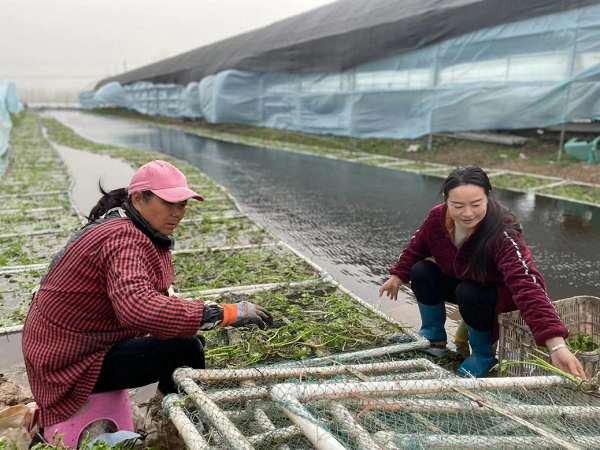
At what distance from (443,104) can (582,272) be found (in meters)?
10.5

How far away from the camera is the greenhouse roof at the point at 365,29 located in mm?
13891

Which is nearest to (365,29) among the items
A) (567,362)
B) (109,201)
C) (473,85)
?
(473,85)

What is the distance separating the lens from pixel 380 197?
943cm

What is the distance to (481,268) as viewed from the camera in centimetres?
319

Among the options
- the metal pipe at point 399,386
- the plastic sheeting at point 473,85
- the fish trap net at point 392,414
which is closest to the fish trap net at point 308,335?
the fish trap net at point 392,414

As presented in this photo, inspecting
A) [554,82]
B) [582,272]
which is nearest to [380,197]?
[582,272]

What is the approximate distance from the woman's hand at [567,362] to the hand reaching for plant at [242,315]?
4.85ft

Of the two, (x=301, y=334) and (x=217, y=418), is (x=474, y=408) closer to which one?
(x=217, y=418)

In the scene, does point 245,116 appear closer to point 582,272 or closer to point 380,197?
A: point 380,197

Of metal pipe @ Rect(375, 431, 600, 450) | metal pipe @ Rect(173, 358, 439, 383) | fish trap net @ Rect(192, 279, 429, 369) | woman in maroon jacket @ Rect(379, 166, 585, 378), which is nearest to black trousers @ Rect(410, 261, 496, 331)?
woman in maroon jacket @ Rect(379, 166, 585, 378)

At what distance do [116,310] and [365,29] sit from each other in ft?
60.9

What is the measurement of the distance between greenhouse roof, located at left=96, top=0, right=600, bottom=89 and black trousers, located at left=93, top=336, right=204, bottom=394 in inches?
513

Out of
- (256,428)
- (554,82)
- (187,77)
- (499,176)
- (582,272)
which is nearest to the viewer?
(256,428)

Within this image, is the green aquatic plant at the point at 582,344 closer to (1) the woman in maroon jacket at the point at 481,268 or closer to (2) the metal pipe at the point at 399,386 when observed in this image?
(1) the woman in maroon jacket at the point at 481,268
